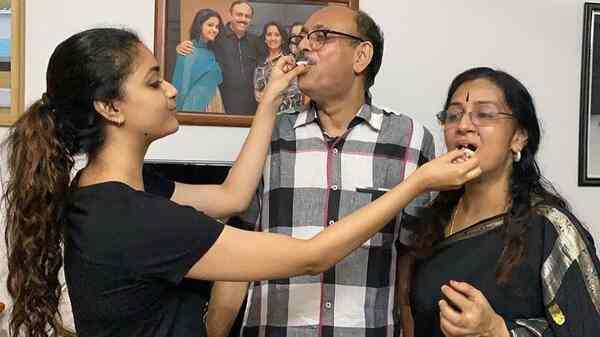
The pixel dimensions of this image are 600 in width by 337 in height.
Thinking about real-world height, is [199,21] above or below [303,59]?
above

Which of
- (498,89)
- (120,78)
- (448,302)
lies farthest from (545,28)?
(120,78)

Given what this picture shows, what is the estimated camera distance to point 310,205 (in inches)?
63.1

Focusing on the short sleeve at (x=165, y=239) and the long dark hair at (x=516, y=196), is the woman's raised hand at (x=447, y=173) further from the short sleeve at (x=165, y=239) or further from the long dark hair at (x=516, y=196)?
the short sleeve at (x=165, y=239)

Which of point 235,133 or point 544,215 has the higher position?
point 235,133

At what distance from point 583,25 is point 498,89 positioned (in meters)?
1.11

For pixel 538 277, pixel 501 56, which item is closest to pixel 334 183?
pixel 538 277

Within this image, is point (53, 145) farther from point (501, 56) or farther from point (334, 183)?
point (501, 56)

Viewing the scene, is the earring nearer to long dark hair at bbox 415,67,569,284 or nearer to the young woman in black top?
long dark hair at bbox 415,67,569,284

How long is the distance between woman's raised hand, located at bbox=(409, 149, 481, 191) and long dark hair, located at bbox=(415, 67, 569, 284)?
22 centimetres

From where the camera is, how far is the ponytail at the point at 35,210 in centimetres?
124

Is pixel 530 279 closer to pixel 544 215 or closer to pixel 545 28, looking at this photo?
pixel 544 215

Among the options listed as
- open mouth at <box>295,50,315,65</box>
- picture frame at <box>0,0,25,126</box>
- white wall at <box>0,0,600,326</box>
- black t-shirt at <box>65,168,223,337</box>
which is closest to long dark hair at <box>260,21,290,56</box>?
white wall at <box>0,0,600,326</box>

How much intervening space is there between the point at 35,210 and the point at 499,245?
3.15 ft

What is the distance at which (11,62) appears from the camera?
205cm
